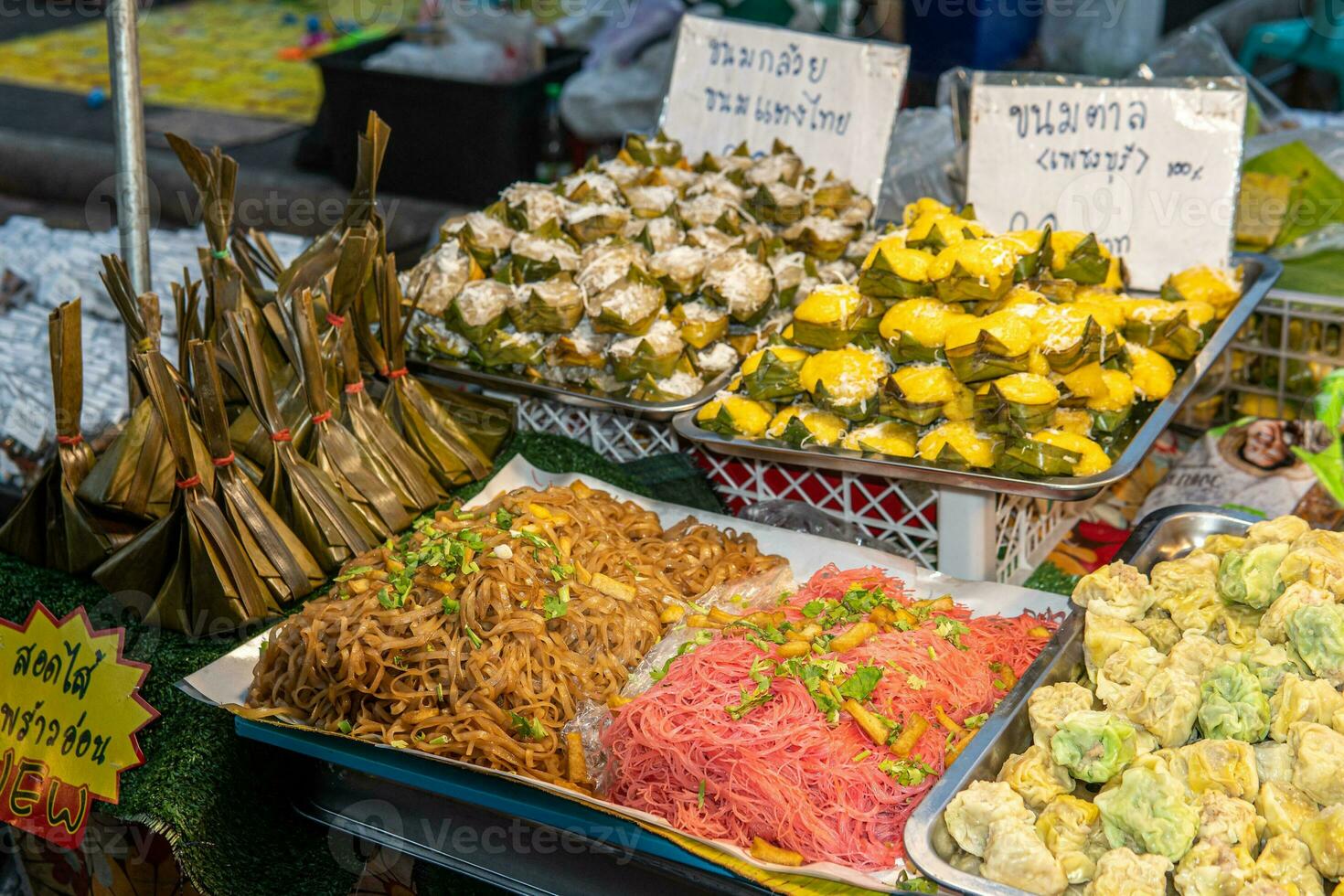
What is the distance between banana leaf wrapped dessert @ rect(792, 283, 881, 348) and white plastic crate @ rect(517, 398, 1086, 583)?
0.82 ft

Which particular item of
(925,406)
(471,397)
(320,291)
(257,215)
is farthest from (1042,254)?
(257,215)

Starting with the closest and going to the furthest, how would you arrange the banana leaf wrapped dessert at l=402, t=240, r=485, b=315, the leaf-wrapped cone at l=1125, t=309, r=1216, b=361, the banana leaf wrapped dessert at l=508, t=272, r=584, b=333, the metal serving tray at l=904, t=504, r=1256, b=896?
1. the metal serving tray at l=904, t=504, r=1256, b=896
2. the leaf-wrapped cone at l=1125, t=309, r=1216, b=361
3. the banana leaf wrapped dessert at l=508, t=272, r=584, b=333
4. the banana leaf wrapped dessert at l=402, t=240, r=485, b=315

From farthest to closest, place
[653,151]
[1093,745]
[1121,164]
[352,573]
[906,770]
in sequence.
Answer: [653,151] < [1121,164] < [352,573] < [906,770] < [1093,745]

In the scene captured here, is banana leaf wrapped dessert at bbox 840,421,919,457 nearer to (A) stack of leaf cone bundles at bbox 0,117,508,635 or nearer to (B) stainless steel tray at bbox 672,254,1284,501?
(B) stainless steel tray at bbox 672,254,1284,501

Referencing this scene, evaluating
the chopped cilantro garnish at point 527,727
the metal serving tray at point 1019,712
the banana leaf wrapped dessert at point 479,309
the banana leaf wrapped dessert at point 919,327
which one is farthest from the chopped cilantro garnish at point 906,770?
the banana leaf wrapped dessert at point 479,309

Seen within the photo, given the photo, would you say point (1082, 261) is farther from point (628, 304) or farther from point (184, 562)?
point (184, 562)

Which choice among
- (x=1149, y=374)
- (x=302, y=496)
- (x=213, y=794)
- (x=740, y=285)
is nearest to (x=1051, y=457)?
(x=1149, y=374)

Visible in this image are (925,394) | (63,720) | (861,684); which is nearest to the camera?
(861,684)

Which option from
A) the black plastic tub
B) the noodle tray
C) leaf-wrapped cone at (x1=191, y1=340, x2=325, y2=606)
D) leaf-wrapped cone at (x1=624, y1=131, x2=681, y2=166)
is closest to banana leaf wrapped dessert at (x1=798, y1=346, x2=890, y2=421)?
the noodle tray

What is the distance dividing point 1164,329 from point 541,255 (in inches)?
48.3

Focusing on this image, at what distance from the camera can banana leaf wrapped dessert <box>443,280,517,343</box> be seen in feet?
8.43

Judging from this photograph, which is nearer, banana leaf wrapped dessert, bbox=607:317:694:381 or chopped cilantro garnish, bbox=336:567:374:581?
chopped cilantro garnish, bbox=336:567:374:581

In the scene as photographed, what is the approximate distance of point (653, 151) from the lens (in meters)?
3.20

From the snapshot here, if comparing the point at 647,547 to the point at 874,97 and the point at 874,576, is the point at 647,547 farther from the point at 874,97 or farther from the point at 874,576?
the point at 874,97
